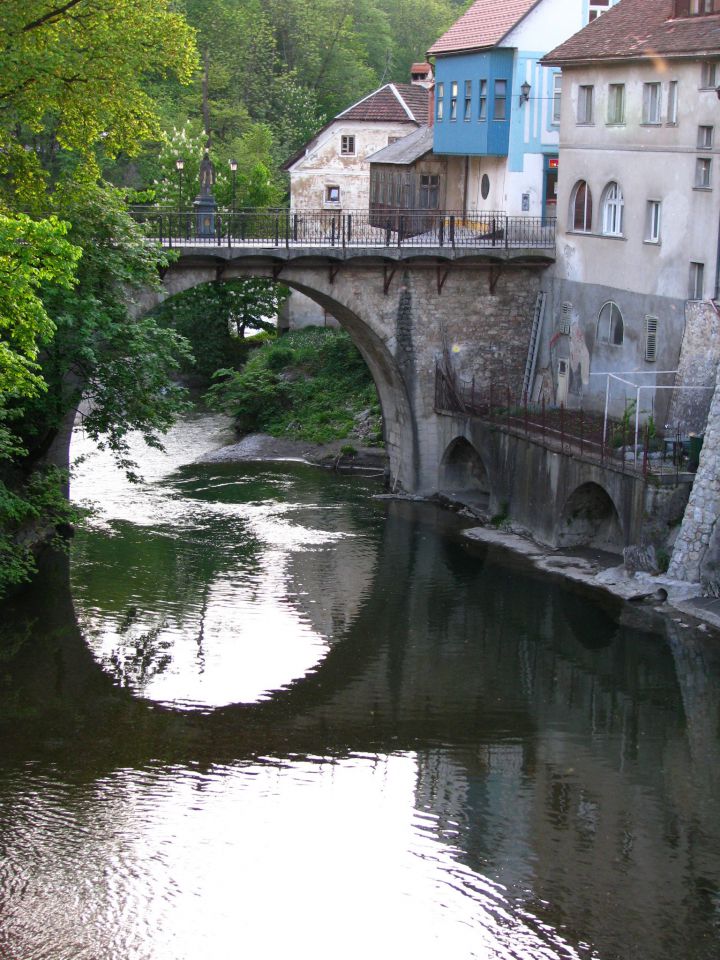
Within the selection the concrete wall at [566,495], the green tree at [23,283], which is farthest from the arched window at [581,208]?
the green tree at [23,283]

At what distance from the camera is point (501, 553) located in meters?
32.4

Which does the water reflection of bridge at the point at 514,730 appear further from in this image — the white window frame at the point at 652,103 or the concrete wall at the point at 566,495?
the white window frame at the point at 652,103

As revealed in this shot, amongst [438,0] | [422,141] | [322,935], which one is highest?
[438,0]

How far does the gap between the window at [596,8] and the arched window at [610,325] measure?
10.2 meters

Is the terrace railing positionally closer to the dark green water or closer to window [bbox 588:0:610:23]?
the dark green water

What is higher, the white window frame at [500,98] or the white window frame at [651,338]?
the white window frame at [500,98]

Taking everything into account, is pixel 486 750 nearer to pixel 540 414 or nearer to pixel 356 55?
pixel 540 414

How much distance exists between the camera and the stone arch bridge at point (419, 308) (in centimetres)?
3553

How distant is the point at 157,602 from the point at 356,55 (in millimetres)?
54343

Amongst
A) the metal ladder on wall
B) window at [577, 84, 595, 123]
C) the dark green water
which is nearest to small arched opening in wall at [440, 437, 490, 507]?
the metal ladder on wall

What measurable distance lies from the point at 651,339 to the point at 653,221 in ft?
9.03

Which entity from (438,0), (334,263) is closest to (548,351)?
(334,263)

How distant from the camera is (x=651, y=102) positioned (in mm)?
32906

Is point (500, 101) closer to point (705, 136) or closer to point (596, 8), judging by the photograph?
point (596, 8)
